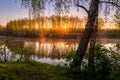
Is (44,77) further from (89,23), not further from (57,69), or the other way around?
(89,23)

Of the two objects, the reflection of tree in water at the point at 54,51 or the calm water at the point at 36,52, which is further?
the reflection of tree in water at the point at 54,51

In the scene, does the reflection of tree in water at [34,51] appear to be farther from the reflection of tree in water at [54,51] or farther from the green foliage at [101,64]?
the green foliage at [101,64]

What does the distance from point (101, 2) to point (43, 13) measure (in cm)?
253

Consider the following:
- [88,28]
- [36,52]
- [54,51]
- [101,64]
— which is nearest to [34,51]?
[36,52]

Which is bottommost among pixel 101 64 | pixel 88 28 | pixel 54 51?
pixel 54 51

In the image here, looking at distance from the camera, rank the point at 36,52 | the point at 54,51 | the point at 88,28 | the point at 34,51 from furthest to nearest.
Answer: the point at 54,51
the point at 34,51
the point at 36,52
the point at 88,28

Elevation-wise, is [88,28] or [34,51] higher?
[88,28]

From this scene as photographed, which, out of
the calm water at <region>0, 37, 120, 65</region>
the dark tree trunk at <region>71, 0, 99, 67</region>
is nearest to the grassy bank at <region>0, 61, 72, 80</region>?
the dark tree trunk at <region>71, 0, 99, 67</region>

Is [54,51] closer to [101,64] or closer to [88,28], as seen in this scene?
[88,28]

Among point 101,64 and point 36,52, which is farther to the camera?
point 36,52

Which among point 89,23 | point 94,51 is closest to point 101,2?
point 89,23

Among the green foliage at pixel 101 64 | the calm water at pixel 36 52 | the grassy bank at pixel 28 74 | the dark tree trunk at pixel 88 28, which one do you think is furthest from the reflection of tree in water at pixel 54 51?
the grassy bank at pixel 28 74

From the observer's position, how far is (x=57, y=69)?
12.8 metres

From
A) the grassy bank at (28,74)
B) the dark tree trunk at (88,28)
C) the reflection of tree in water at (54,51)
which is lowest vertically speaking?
the reflection of tree in water at (54,51)
